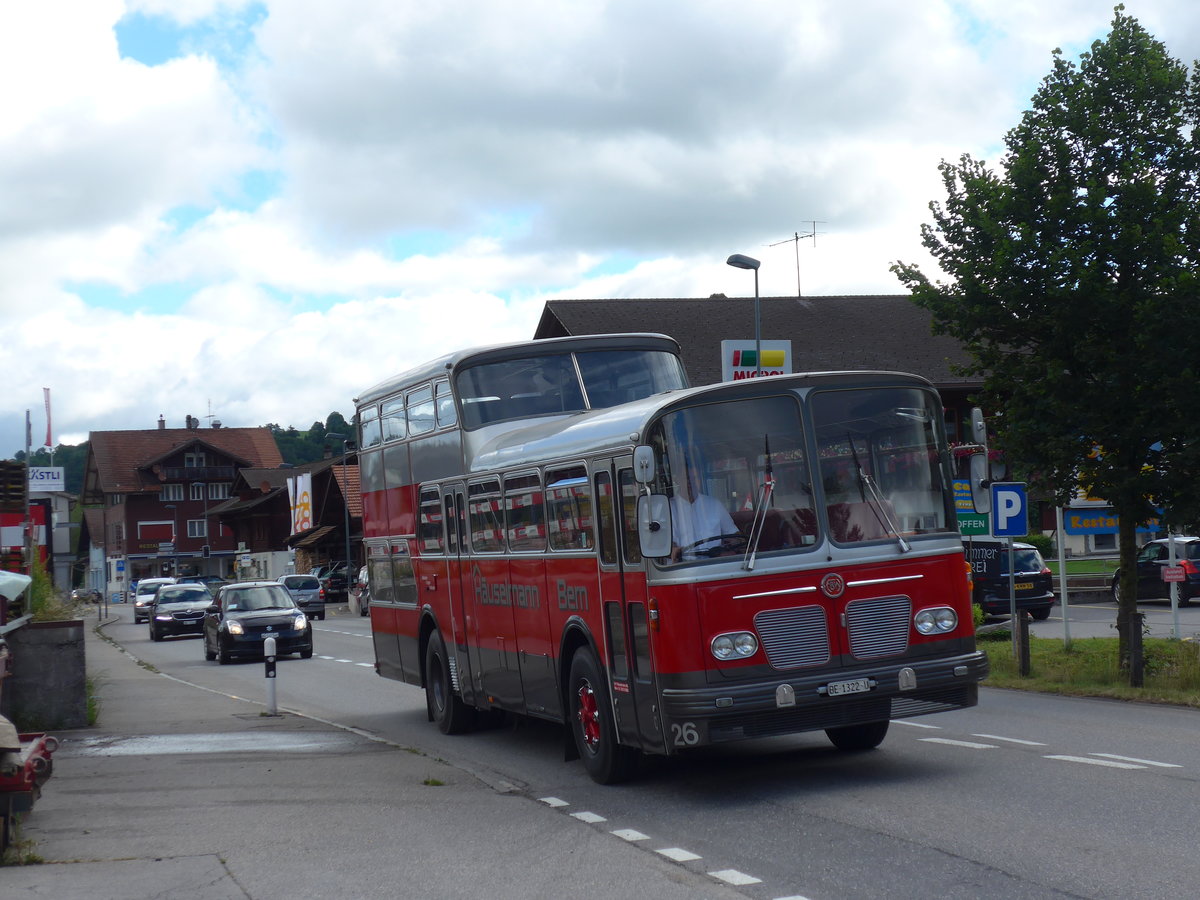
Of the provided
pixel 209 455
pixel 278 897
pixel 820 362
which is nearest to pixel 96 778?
pixel 278 897

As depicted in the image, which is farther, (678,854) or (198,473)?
(198,473)

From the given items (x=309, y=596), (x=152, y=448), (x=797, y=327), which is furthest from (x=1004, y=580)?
(x=152, y=448)

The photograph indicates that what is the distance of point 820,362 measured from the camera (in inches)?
2110

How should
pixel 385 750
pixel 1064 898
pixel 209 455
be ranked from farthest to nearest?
pixel 209 455 → pixel 385 750 → pixel 1064 898

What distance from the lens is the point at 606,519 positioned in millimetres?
10953

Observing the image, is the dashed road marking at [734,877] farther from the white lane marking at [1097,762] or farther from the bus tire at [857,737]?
the bus tire at [857,737]

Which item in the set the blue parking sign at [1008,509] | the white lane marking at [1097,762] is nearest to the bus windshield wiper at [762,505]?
the white lane marking at [1097,762]

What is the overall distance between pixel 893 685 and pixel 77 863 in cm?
537

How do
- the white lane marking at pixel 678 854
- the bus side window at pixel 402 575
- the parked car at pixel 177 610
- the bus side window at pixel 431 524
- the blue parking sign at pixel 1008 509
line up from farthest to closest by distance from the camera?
the parked car at pixel 177 610 → the blue parking sign at pixel 1008 509 → the bus side window at pixel 402 575 → the bus side window at pixel 431 524 → the white lane marking at pixel 678 854

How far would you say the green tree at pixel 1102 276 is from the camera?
639 inches

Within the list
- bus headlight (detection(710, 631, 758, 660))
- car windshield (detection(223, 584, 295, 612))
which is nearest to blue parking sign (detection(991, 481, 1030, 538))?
bus headlight (detection(710, 631, 758, 660))

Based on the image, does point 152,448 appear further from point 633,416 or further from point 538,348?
point 633,416

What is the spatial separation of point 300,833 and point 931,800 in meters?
4.14

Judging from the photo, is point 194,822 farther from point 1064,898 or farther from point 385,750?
point 1064,898
